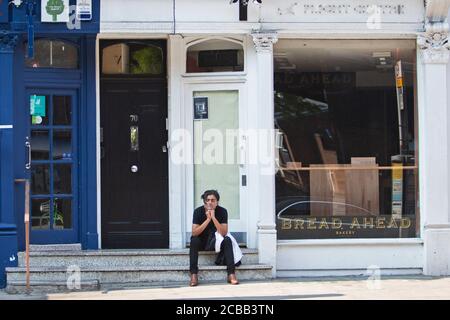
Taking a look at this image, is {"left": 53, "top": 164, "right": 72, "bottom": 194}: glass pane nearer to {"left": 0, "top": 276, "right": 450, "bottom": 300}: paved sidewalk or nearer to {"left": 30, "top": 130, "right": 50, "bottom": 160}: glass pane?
{"left": 30, "top": 130, "right": 50, "bottom": 160}: glass pane

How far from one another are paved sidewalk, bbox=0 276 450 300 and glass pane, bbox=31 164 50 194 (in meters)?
1.63

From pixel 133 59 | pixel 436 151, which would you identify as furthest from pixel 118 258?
pixel 436 151

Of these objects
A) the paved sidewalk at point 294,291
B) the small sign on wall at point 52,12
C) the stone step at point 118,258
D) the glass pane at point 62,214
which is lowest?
the paved sidewalk at point 294,291

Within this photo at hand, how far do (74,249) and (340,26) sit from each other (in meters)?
4.80

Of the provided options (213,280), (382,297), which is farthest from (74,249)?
(382,297)

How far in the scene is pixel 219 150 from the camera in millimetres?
12695

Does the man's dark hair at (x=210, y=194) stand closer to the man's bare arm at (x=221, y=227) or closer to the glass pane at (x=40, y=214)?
A: the man's bare arm at (x=221, y=227)

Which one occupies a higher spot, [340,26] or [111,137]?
[340,26]

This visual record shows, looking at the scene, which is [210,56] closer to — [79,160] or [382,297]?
[79,160]

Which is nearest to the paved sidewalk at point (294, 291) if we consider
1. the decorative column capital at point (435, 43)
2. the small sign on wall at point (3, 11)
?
the decorative column capital at point (435, 43)

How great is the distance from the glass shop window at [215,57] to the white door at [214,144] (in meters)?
0.27

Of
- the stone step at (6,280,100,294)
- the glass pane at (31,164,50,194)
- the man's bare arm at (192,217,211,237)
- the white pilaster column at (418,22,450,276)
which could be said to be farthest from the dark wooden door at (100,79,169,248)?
the white pilaster column at (418,22,450,276)

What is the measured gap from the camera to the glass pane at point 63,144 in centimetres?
1258

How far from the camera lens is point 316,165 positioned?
12.6 metres
